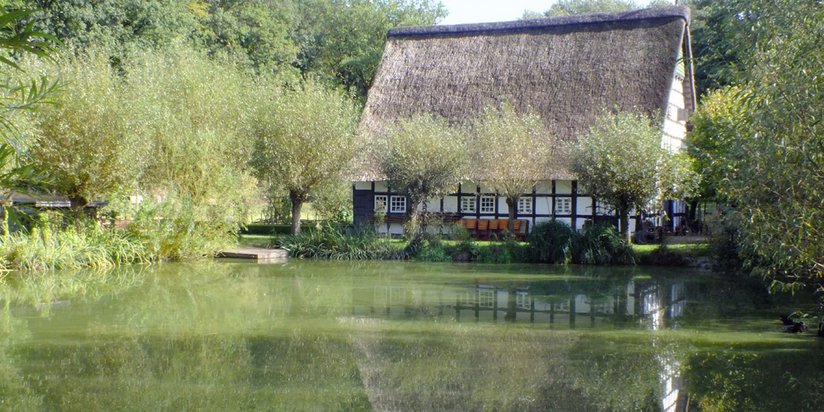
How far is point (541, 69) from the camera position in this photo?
2594 cm

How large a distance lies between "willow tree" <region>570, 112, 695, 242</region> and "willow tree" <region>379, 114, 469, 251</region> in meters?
3.49

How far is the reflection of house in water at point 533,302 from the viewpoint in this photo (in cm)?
1271

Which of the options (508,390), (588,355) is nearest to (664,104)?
(588,355)

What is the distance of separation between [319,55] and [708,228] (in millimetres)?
23185

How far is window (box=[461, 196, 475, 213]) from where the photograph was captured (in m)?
24.9

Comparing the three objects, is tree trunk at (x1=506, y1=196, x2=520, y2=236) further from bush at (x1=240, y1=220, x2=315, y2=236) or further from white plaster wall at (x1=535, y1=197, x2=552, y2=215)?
bush at (x1=240, y1=220, x2=315, y2=236)

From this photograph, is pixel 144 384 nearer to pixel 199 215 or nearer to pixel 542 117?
pixel 199 215

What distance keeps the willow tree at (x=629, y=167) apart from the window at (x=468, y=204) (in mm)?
4869

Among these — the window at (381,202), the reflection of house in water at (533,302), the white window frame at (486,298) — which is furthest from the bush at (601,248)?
the window at (381,202)

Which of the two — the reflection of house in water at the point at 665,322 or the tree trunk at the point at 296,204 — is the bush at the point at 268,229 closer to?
the tree trunk at the point at 296,204

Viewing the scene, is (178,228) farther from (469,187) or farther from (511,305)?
(511,305)

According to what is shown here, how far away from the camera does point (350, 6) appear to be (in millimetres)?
40281

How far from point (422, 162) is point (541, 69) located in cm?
654

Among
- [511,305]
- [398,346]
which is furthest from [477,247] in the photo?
[398,346]
